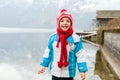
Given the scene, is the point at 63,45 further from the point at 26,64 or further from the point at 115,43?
the point at 26,64

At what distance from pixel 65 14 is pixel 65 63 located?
729mm

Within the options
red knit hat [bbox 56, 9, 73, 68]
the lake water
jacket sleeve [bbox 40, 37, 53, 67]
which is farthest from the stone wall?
red knit hat [bbox 56, 9, 73, 68]

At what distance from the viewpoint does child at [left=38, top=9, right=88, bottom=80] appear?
557cm

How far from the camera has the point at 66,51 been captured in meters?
5.60

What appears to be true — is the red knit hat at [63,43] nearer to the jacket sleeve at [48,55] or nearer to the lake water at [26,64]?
the jacket sleeve at [48,55]

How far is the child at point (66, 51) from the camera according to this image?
5.57 meters

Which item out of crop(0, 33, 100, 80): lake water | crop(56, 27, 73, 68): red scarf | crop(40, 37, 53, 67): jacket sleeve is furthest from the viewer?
crop(0, 33, 100, 80): lake water

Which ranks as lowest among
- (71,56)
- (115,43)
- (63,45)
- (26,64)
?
(26,64)

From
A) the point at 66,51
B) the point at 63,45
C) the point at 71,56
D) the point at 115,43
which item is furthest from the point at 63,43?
the point at 115,43

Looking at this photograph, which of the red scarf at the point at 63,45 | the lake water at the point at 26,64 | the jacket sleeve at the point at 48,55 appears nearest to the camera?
the red scarf at the point at 63,45

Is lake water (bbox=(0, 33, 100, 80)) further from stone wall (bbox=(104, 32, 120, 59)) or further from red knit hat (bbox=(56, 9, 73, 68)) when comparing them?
red knit hat (bbox=(56, 9, 73, 68))

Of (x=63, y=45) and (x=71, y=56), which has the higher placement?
(x=63, y=45)

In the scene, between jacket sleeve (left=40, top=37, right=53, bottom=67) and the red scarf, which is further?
jacket sleeve (left=40, top=37, right=53, bottom=67)

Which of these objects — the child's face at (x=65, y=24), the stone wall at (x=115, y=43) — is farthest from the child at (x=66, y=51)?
the stone wall at (x=115, y=43)
